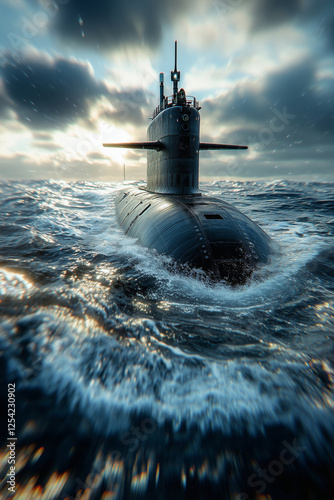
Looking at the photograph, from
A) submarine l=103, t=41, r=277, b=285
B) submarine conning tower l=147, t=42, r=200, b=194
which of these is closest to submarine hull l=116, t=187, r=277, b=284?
submarine l=103, t=41, r=277, b=285

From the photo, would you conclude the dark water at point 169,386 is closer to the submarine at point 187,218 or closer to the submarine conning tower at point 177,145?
the submarine at point 187,218

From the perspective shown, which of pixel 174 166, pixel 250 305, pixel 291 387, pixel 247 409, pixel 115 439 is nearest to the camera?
pixel 115 439

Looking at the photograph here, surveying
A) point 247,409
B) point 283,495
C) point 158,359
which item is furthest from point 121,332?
point 283,495

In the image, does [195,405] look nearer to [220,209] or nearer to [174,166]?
[220,209]

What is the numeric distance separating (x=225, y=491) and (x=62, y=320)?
10.9ft

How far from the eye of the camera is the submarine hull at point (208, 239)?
5375 millimetres

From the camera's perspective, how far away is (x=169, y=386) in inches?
112

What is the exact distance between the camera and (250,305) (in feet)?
15.0

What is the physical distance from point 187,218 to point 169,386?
4611 mm

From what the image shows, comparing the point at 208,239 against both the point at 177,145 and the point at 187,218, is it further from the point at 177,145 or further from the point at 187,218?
the point at 177,145

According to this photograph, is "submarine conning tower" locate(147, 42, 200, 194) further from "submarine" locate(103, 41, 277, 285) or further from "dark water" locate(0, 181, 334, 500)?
"dark water" locate(0, 181, 334, 500)

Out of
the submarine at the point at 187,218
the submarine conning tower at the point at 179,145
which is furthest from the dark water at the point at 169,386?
the submarine conning tower at the point at 179,145

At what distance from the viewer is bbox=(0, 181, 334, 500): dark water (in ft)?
6.49

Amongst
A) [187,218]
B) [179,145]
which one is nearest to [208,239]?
[187,218]
